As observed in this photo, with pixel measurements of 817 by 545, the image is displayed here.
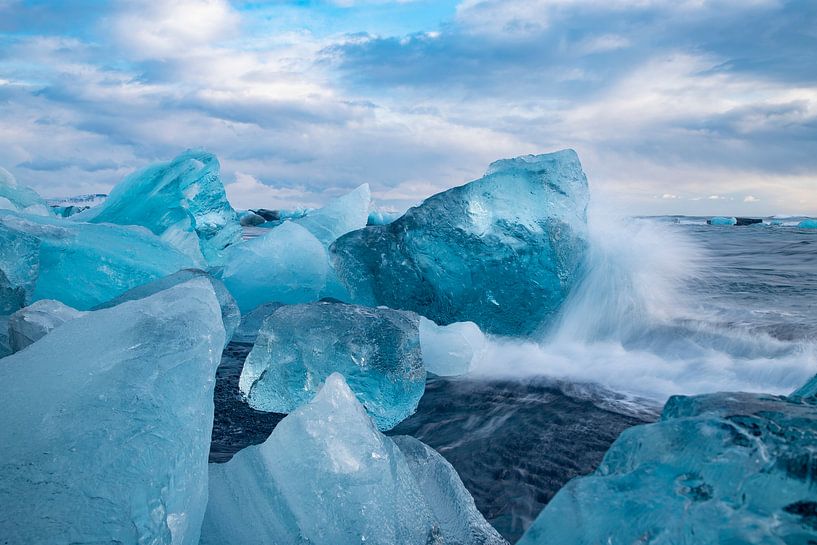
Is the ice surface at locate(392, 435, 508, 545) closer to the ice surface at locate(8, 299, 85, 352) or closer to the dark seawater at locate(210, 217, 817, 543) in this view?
the dark seawater at locate(210, 217, 817, 543)

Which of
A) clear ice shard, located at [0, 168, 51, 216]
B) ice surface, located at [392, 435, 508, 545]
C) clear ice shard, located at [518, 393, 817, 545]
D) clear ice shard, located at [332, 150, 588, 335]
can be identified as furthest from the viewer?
clear ice shard, located at [0, 168, 51, 216]

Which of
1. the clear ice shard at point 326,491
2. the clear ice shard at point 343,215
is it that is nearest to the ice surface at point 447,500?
the clear ice shard at point 326,491

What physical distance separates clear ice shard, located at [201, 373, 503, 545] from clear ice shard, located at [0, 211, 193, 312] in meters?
3.15

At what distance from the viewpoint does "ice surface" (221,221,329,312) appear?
5.82 metres

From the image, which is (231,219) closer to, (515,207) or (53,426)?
(515,207)

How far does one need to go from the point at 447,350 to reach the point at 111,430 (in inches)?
105

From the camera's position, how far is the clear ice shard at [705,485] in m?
1.20

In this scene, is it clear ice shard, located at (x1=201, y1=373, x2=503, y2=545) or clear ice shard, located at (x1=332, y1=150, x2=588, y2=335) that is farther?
clear ice shard, located at (x1=332, y1=150, x2=588, y2=335)

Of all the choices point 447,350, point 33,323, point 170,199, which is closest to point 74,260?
point 33,323

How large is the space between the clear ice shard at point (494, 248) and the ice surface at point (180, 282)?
1.27m

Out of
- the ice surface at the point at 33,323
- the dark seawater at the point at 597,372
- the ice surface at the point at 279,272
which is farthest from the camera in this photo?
the ice surface at the point at 279,272

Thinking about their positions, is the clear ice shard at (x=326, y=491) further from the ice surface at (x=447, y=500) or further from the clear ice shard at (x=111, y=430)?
the clear ice shard at (x=111, y=430)

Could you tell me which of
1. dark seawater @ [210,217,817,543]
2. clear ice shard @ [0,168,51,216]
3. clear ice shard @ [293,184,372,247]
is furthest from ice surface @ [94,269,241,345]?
clear ice shard @ [0,168,51,216]

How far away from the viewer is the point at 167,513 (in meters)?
1.51
